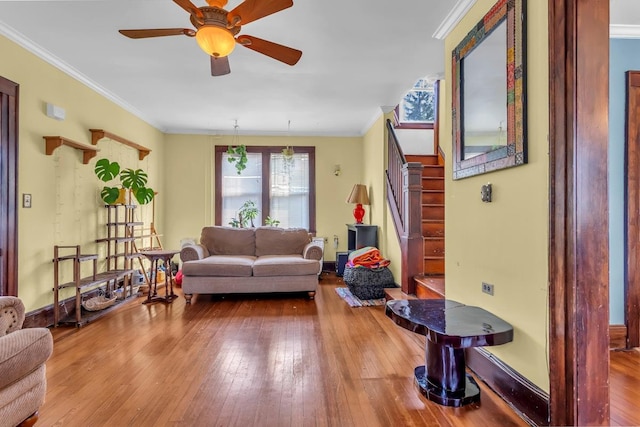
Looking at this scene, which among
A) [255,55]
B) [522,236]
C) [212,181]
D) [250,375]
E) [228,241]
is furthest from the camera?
[212,181]

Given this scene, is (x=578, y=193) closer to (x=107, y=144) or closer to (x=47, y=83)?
(x=47, y=83)

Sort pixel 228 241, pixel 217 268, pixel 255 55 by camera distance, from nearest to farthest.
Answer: pixel 255 55
pixel 217 268
pixel 228 241

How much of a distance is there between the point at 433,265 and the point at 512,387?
2004 mm

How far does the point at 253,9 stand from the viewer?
1997 millimetres

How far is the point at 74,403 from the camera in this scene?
6.42 ft

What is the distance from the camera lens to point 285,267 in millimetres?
4320

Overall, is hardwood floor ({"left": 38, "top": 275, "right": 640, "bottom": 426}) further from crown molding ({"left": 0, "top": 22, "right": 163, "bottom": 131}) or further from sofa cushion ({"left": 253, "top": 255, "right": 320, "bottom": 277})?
crown molding ({"left": 0, "top": 22, "right": 163, "bottom": 131})

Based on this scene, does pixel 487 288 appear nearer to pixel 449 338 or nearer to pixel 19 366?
pixel 449 338

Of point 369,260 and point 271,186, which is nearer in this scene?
point 369,260

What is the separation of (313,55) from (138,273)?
12.4 feet

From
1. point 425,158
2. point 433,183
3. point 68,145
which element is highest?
point 425,158

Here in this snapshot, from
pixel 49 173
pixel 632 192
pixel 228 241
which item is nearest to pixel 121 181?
pixel 49 173

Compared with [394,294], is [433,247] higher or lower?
higher

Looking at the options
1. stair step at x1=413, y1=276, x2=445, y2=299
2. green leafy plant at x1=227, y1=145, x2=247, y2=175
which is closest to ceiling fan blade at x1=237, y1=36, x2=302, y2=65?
stair step at x1=413, y1=276, x2=445, y2=299
